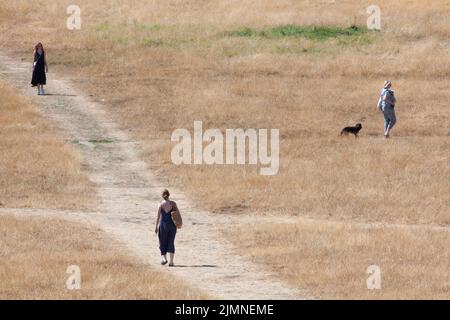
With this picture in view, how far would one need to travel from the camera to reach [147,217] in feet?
107

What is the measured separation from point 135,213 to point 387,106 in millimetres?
11086

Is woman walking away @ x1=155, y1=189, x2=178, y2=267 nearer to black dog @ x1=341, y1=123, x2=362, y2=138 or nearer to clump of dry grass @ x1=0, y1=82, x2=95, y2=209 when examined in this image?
clump of dry grass @ x1=0, y1=82, x2=95, y2=209

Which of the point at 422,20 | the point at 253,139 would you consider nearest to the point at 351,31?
the point at 422,20

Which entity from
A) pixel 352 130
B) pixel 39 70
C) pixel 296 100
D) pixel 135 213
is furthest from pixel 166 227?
pixel 39 70

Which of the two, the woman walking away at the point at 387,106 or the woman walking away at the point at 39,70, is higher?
the woman walking away at the point at 39,70

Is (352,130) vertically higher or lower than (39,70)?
lower

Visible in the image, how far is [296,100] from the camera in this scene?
46.0 m

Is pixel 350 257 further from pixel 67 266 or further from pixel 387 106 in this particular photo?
pixel 387 106

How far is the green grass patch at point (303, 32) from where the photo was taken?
55500 mm

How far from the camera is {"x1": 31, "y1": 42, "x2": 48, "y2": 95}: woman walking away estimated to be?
4584cm

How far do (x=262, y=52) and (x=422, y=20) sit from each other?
28.2 ft

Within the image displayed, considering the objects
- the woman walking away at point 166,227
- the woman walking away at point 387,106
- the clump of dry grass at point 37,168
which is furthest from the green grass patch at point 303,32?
the woman walking away at point 166,227

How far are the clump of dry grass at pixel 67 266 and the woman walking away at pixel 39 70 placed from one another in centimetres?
1618

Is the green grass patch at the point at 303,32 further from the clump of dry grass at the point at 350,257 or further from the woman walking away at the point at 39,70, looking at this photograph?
the clump of dry grass at the point at 350,257
